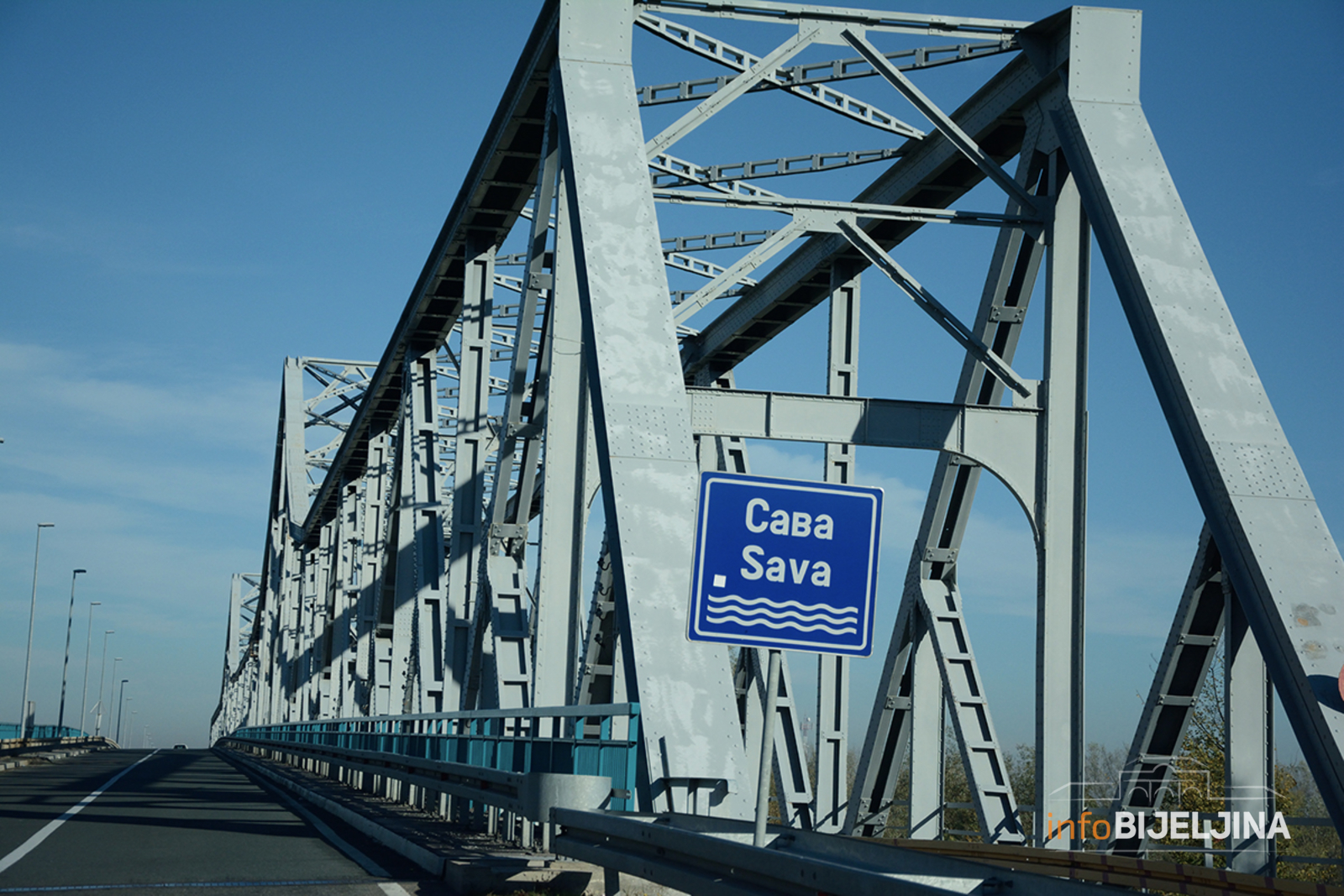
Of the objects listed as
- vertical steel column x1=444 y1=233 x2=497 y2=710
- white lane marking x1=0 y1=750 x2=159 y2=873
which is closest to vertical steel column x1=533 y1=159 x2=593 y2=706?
white lane marking x1=0 y1=750 x2=159 y2=873

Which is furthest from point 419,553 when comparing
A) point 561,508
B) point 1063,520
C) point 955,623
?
point 1063,520

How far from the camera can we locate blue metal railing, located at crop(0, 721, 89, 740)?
168ft

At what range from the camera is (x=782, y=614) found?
5375 millimetres

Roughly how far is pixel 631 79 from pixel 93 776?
914 inches

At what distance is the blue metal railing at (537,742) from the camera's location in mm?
8617

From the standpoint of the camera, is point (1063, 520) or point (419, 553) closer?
point (1063, 520)

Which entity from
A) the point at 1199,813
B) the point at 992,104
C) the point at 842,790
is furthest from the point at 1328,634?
the point at 842,790

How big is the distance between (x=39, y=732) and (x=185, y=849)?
212 ft

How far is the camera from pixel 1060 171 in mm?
11867

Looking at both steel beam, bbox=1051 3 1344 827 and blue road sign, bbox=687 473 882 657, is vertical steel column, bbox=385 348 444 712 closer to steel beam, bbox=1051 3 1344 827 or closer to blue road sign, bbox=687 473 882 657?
steel beam, bbox=1051 3 1344 827

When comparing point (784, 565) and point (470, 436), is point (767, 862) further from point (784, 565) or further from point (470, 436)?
point (470, 436)

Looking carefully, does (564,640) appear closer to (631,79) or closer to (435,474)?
(631,79)

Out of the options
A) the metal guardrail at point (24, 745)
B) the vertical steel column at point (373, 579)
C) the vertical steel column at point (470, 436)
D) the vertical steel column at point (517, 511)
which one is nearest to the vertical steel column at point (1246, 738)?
the vertical steel column at point (517, 511)

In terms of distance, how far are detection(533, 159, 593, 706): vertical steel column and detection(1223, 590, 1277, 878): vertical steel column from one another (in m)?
5.42
